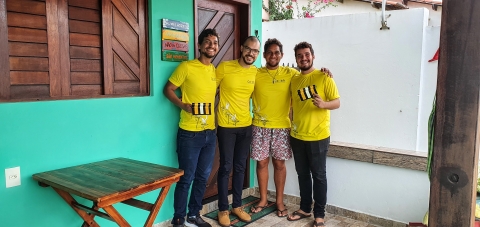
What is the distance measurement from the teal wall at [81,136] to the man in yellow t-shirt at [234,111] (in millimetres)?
408

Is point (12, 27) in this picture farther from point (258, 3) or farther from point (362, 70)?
point (362, 70)

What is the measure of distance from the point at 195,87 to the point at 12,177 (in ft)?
4.57

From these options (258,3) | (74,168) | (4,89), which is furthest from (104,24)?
(258,3)

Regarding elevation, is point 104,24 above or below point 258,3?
below

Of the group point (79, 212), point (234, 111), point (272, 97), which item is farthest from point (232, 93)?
point (79, 212)

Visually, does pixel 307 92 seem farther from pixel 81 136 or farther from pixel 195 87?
pixel 81 136

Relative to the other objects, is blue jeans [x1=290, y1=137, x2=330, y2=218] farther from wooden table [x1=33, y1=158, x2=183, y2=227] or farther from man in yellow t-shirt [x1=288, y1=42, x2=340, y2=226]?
wooden table [x1=33, y1=158, x2=183, y2=227]

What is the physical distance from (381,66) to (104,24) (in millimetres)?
2466

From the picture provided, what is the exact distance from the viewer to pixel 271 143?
355cm

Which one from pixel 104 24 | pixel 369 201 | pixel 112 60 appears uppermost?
pixel 104 24

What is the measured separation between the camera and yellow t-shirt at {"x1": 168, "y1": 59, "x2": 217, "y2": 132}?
2980mm

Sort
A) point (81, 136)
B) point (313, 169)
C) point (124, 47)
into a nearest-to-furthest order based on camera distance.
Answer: point (81, 136), point (124, 47), point (313, 169)

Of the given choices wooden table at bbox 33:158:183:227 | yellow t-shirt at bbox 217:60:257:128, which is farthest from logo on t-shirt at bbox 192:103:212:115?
wooden table at bbox 33:158:183:227

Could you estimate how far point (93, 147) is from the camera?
259 cm
